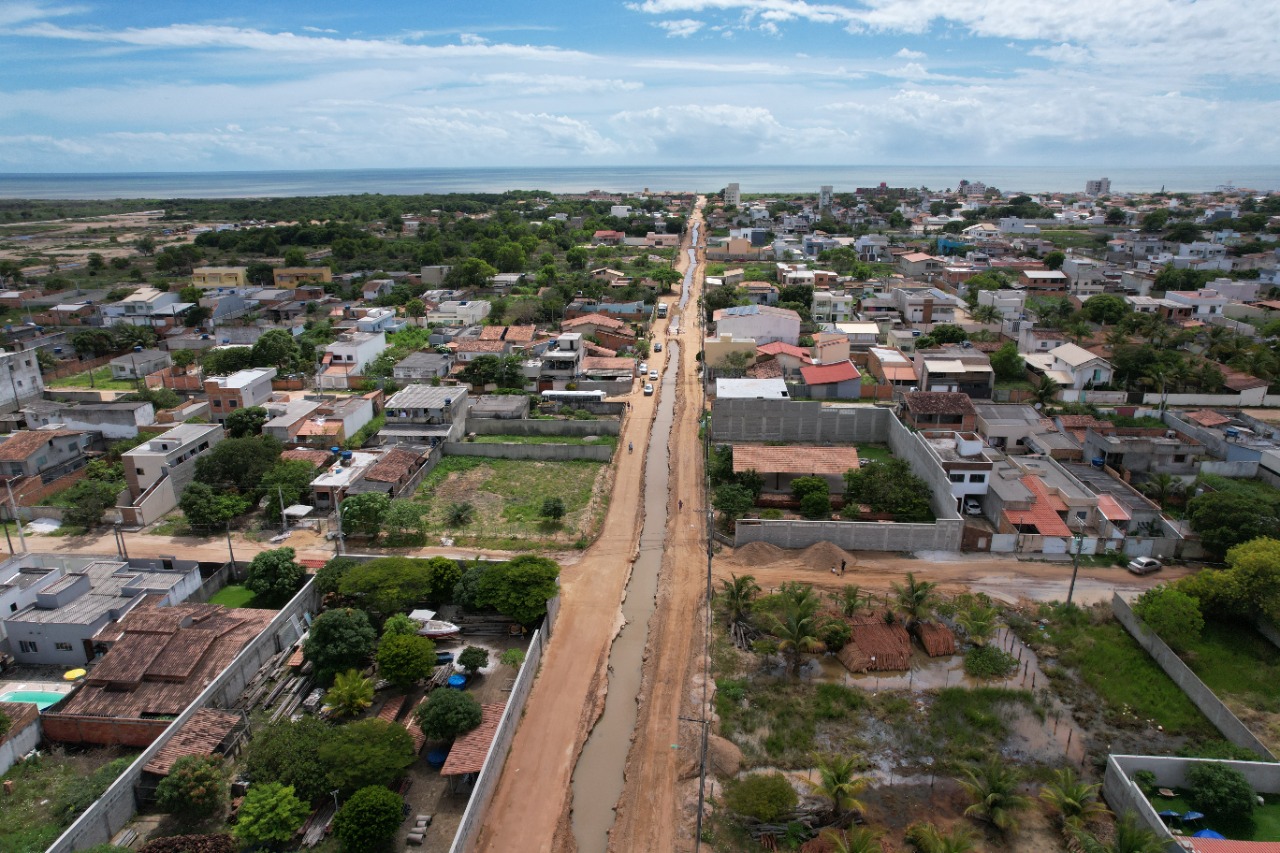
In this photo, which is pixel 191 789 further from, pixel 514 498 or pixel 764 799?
pixel 514 498

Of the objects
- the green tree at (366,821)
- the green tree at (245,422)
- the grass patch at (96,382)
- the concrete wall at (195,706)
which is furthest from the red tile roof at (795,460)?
the grass patch at (96,382)

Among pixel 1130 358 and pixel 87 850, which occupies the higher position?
pixel 1130 358

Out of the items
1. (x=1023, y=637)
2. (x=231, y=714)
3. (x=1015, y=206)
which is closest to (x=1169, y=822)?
(x=1023, y=637)

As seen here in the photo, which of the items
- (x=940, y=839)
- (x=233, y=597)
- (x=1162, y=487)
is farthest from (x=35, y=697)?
(x=1162, y=487)

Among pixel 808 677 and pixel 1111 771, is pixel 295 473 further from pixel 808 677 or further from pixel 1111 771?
pixel 1111 771

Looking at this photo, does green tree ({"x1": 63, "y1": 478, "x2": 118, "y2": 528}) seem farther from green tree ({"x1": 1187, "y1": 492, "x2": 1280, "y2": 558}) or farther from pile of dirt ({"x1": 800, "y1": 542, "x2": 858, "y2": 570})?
green tree ({"x1": 1187, "y1": 492, "x2": 1280, "y2": 558})

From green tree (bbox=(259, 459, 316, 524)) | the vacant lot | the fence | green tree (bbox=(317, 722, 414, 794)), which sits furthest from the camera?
green tree (bbox=(259, 459, 316, 524))

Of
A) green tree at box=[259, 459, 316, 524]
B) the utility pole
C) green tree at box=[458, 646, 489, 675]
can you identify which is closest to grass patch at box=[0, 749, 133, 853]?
green tree at box=[458, 646, 489, 675]
